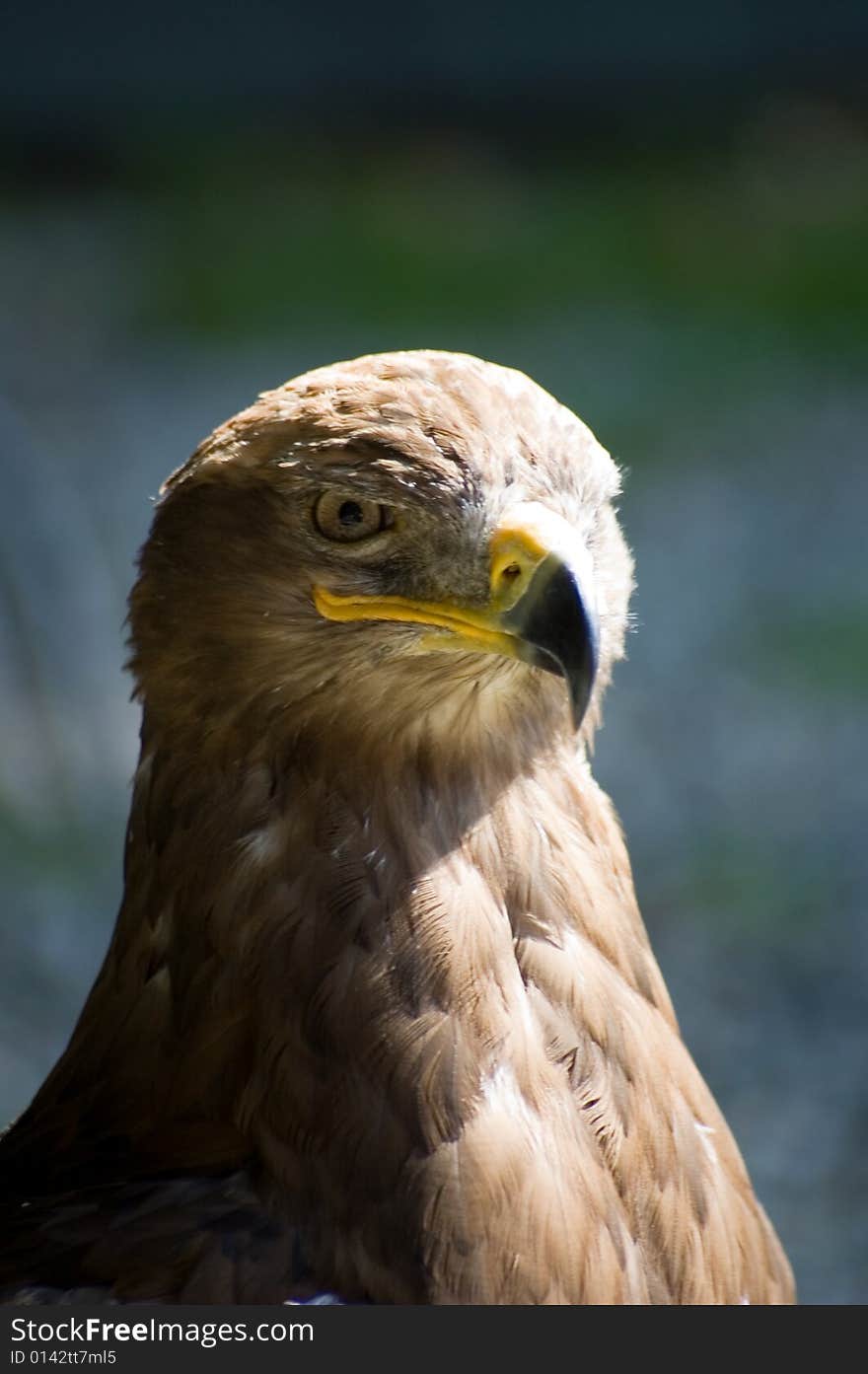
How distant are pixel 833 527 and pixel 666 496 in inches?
20.4

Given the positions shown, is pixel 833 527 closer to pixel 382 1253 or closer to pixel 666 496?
pixel 666 496

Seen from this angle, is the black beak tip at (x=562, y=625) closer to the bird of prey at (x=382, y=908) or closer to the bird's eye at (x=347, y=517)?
the bird of prey at (x=382, y=908)

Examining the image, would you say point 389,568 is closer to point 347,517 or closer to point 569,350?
point 347,517

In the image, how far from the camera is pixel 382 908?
1956mm

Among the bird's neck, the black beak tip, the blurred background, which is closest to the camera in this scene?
the black beak tip

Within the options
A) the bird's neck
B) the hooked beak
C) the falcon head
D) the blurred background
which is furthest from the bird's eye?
the blurred background

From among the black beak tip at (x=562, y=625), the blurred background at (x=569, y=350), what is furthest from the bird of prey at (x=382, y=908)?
the blurred background at (x=569, y=350)

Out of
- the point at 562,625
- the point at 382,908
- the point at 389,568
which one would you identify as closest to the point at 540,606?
the point at 562,625

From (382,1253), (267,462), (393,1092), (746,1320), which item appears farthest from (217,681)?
(746,1320)

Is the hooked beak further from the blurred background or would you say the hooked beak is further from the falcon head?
the blurred background

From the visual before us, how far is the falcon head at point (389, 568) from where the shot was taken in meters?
1.83

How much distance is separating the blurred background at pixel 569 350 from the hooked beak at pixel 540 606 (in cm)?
220

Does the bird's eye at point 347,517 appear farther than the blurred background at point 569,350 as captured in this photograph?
No

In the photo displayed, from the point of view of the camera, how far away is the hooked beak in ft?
5.85
